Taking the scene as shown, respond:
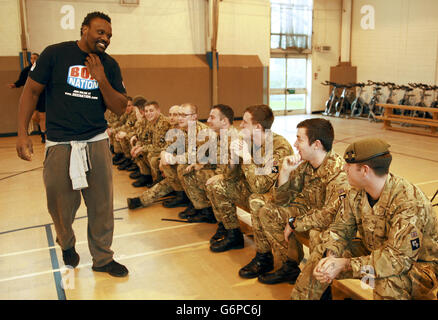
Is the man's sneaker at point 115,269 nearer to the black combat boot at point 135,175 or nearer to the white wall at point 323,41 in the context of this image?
the black combat boot at point 135,175

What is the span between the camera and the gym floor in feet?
9.15

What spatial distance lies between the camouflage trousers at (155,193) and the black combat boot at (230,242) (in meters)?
1.34

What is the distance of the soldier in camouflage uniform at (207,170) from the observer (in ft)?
13.0

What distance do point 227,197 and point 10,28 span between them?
883 centimetres

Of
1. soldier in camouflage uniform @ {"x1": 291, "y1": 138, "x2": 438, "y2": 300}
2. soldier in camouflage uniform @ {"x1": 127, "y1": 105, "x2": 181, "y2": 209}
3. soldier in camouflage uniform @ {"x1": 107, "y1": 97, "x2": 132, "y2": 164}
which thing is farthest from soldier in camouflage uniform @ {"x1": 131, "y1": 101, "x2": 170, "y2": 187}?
soldier in camouflage uniform @ {"x1": 291, "y1": 138, "x2": 438, "y2": 300}

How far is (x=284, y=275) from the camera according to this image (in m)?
2.83

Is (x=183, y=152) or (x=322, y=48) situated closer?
(x=183, y=152)

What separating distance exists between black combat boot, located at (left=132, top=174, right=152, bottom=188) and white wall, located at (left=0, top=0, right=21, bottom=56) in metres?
6.53

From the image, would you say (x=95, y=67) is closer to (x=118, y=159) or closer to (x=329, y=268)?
(x=329, y=268)

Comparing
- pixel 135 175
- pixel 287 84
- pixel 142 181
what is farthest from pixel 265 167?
pixel 287 84

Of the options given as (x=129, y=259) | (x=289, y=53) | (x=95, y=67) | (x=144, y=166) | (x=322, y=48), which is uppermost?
(x=322, y=48)

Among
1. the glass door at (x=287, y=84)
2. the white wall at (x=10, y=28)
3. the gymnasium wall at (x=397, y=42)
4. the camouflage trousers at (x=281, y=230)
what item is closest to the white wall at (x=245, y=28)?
the glass door at (x=287, y=84)

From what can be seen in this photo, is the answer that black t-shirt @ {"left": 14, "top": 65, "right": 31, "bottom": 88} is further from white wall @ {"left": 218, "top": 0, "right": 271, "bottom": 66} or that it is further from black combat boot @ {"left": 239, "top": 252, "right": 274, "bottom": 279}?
black combat boot @ {"left": 239, "top": 252, "right": 274, "bottom": 279}

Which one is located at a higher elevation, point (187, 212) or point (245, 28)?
point (245, 28)
